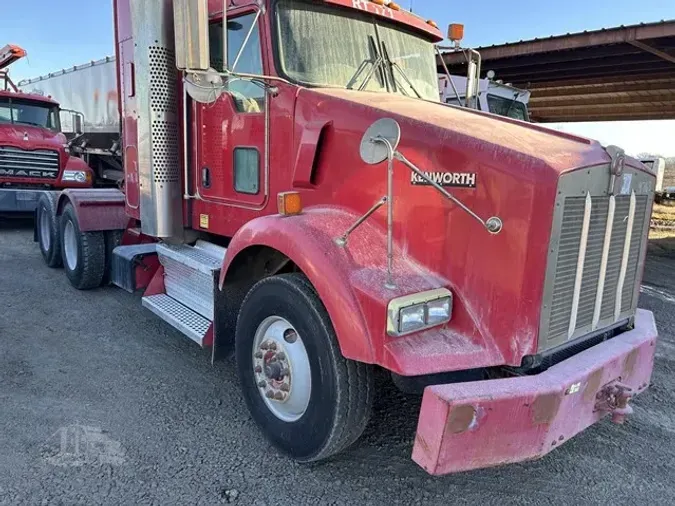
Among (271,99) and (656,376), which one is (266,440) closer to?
(271,99)

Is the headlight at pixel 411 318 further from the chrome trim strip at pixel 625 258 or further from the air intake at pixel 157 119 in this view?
the air intake at pixel 157 119

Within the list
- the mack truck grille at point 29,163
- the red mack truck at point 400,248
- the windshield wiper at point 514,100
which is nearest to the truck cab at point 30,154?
the mack truck grille at point 29,163

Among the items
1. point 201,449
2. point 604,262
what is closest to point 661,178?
point 604,262

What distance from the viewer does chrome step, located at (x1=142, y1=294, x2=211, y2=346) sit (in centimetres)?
382

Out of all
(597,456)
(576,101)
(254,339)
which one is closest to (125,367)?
(254,339)

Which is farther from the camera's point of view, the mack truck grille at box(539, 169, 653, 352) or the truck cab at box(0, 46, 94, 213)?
the truck cab at box(0, 46, 94, 213)

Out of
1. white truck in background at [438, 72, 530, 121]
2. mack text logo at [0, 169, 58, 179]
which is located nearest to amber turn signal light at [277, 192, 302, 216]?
white truck in background at [438, 72, 530, 121]

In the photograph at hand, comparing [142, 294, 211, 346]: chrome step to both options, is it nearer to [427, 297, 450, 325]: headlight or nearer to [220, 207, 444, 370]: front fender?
[220, 207, 444, 370]: front fender

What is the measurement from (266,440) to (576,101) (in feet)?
57.8

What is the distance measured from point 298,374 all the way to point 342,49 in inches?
82.1

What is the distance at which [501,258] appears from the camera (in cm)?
238

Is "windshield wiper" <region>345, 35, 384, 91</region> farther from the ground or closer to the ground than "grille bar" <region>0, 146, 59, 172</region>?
farther from the ground

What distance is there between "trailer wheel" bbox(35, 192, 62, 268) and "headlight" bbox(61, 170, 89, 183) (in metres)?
3.56

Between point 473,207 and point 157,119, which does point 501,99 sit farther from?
point 473,207
